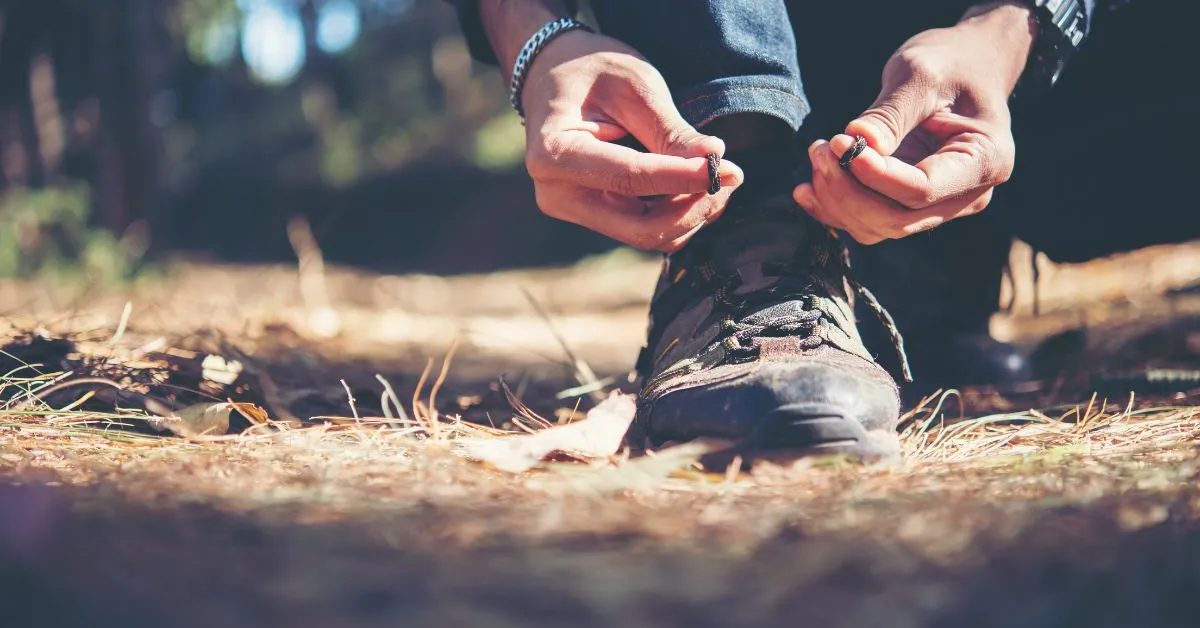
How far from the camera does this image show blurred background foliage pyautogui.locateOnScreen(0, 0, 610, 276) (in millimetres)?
5074

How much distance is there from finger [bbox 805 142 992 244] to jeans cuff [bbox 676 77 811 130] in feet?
0.61

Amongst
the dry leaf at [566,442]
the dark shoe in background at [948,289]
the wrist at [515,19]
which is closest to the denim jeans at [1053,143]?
the dark shoe in background at [948,289]

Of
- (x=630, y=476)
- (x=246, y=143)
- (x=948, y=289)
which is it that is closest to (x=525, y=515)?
(x=630, y=476)

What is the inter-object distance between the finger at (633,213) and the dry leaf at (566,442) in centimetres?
23

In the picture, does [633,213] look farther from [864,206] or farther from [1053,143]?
[1053,143]

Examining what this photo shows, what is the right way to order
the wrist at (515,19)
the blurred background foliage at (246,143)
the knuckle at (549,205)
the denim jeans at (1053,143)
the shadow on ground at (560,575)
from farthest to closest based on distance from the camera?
the blurred background foliage at (246,143), the denim jeans at (1053,143), the wrist at (515,19), the knuckle at (549,205), the shadow on ground at (560,575)

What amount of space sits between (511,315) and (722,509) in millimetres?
3578

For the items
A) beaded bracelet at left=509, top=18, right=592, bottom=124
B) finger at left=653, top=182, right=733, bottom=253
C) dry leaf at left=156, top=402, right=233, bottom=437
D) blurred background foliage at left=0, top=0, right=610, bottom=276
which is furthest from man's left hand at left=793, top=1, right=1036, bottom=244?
blurred background foliage at left=0, top=0, right=610, bottom=276

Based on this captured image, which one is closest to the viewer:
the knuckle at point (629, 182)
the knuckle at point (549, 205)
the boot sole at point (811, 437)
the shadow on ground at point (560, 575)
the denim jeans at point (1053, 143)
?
the shadow on ground at point (560, 575)

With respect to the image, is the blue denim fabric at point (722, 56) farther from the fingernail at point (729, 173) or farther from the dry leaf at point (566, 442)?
the dry leaf at point (566, 442)


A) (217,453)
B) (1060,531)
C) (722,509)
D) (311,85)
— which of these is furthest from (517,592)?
(311,85)

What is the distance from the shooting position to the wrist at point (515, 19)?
129cm

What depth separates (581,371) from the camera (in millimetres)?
1695

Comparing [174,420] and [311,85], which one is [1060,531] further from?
[311,85]
